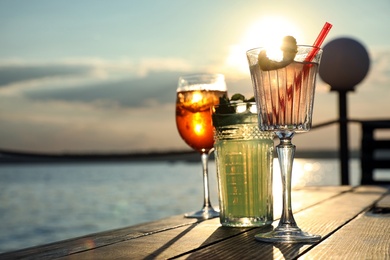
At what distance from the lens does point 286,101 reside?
168 centimetres

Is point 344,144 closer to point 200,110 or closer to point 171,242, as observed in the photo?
point 200,110

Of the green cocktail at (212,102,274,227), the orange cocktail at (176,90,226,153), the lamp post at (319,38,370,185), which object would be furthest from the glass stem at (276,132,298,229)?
the lamp post at (319,38,370,185)

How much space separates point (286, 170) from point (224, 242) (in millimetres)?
241

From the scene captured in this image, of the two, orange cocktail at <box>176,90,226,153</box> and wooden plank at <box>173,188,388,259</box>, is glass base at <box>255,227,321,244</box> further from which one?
orange cocktail at <box>176,90,226,153</box>

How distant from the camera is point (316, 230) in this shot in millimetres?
1787

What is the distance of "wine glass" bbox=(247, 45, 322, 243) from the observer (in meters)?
1.68

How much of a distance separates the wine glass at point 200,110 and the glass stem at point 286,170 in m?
0.64

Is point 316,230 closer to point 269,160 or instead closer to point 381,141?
point 269,160

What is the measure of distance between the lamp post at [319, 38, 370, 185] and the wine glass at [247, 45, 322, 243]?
444 cm

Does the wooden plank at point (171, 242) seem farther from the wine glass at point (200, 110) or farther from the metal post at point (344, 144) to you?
the metal post at point (344, 144)

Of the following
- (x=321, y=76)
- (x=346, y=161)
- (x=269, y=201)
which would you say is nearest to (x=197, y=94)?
(x=269, y=201)

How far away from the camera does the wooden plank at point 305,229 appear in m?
1.43

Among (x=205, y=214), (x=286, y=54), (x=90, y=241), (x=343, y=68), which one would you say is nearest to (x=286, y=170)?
(x=286, y=54)

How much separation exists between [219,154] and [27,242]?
64.7 feet
